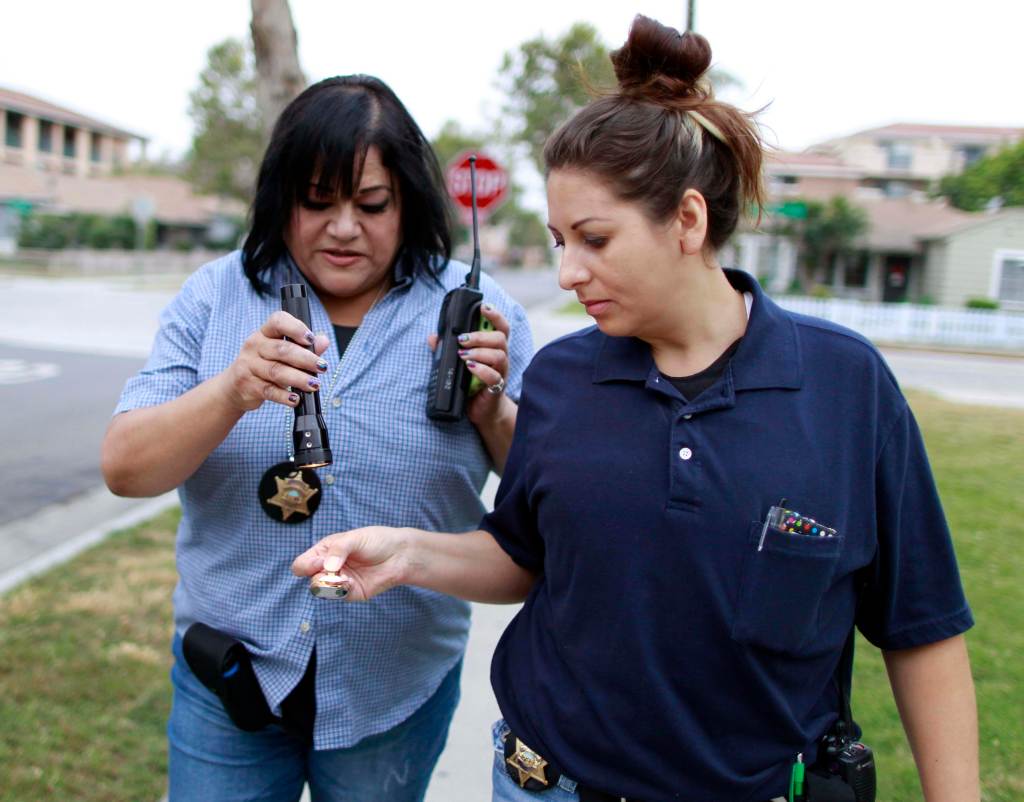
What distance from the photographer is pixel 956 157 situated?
4562 centimetres

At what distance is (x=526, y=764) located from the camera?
1.62 m

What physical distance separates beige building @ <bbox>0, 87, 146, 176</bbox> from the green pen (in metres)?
63.5

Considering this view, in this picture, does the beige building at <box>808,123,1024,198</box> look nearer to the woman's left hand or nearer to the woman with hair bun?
the woman's left hand

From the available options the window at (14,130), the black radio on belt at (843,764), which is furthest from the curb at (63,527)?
the window at (14,130)

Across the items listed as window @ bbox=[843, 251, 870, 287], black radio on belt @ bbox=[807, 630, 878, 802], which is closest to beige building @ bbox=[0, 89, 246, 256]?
window @ bbox=[843, 251, 870, 287]

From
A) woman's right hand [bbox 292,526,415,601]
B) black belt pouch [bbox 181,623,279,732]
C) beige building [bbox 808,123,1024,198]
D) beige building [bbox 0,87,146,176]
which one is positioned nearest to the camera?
woman's right hand [bbox 292,526,415,601]

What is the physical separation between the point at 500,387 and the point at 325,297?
1.38 feet

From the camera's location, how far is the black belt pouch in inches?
71.6

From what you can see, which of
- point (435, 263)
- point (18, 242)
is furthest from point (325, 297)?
point (18, 242)

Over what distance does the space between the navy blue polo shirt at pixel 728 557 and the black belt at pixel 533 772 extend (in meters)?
0.02

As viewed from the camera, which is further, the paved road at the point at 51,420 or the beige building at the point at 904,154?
the beige building at the point at 904,154

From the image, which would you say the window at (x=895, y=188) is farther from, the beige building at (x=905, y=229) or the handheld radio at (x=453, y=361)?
the handheld radio at (x=453, y=361)

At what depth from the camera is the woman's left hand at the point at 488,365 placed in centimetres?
190

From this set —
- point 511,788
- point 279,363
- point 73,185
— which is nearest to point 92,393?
point 279,363
